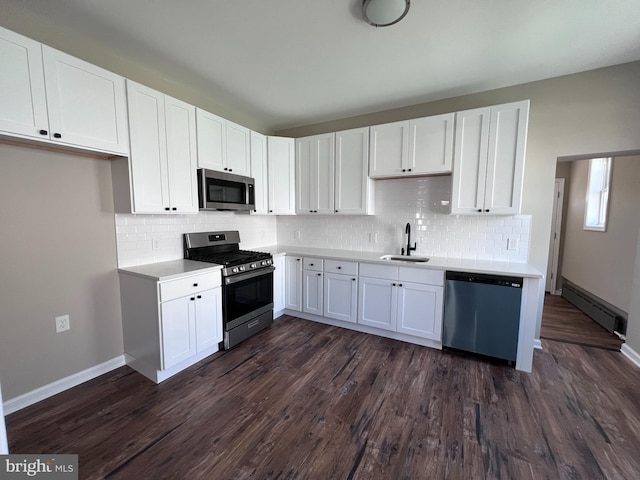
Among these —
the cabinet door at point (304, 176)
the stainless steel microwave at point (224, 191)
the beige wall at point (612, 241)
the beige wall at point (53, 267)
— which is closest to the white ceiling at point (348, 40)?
the cabinet door at point (304, 176)

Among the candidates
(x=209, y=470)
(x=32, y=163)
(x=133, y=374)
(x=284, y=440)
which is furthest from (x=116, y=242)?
(x=284, y=440)

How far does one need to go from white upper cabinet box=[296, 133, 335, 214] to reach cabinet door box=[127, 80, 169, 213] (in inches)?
68.7

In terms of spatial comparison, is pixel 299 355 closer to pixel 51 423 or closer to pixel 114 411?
pixel 114 411

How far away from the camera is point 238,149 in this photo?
321 centimetres

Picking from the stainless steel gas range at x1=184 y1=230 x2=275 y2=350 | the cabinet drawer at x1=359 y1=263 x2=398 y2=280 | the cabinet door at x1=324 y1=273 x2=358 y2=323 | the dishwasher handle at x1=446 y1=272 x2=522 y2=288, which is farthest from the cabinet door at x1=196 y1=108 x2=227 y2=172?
the dishwasher handle at x1=446 y1=272 x2=522 y2=288

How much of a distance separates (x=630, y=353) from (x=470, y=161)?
8.11 feet

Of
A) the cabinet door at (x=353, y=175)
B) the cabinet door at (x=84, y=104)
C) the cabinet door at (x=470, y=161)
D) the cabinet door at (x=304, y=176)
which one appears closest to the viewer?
the cabinet door at (x=84, y=104)

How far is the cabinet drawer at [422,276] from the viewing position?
8.85ft

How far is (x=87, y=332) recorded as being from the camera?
2.28 metres

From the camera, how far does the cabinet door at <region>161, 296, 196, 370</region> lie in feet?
7.23

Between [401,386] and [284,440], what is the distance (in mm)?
1060

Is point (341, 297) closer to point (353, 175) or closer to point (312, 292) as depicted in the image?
point (312, 292)

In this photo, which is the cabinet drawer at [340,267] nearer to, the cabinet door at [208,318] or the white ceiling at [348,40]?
the cabinet door at [208,318]

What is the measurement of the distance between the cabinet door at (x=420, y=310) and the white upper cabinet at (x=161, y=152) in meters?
2.43
